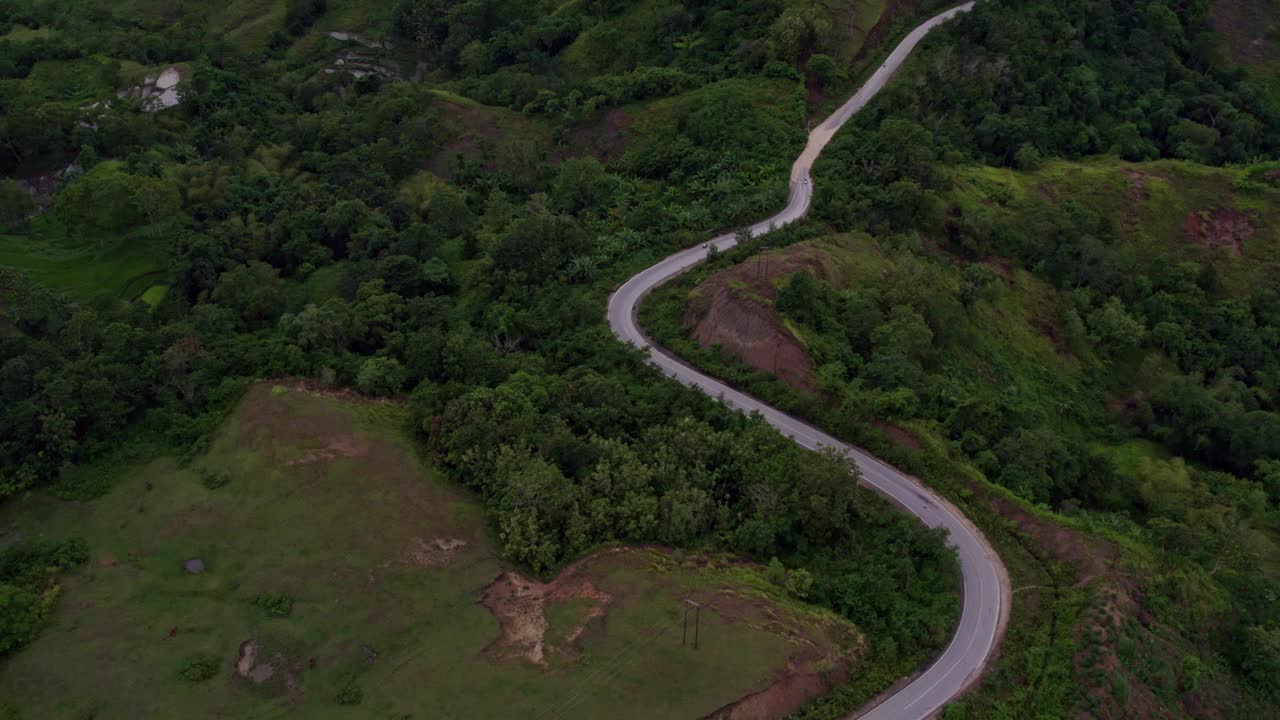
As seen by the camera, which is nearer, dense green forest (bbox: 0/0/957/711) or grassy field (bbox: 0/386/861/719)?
grassy field (bbox: 0/386/861/719)

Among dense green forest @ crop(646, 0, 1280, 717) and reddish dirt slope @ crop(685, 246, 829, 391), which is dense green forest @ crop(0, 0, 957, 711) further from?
dense green forest @ crop(646, 0, 1280, 717)

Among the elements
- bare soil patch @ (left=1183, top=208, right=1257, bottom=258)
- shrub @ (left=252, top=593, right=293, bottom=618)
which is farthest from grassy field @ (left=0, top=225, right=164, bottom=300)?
bare soil patch @ (left=1183, top=208, right=1257, bottom=258)

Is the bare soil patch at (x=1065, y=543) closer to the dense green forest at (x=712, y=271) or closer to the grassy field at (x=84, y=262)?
the dense green forest at (x=712, y=271)

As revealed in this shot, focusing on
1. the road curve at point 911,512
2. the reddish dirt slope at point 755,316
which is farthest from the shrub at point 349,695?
the reddish dirt slope at point 755,316

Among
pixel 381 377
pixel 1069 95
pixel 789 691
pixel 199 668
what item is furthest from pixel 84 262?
pixel 1069 95

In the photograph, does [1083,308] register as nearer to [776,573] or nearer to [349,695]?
[776,573]
